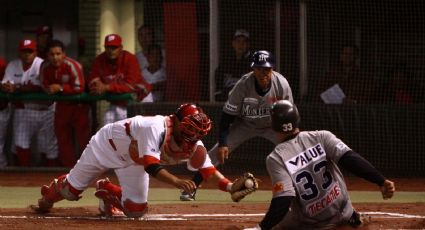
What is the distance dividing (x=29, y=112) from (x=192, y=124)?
659 centimetres

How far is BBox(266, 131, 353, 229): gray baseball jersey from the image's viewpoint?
22.6ft

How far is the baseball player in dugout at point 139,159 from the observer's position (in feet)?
26.3

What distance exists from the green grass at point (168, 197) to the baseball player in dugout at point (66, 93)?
1760mm

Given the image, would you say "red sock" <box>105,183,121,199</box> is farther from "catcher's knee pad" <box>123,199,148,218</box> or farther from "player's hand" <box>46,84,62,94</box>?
"player's hand" <box>46,84,62,94</box>

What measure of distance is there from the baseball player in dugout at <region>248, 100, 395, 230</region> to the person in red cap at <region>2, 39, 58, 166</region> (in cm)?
759

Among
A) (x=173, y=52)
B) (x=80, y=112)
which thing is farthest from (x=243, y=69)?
(x=80, y=112)

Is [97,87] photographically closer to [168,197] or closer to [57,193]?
[168,197]

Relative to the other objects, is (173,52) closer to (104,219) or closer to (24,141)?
(24,141)

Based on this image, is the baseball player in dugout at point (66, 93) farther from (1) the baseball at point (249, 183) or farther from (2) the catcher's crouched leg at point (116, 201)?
(1) the baseball at point (249, 183)

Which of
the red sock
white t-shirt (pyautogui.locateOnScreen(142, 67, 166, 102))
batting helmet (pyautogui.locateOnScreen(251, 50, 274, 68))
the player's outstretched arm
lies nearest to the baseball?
the player's outstretched arm

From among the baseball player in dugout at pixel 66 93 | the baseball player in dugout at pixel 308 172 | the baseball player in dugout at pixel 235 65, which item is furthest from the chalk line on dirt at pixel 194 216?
the baseball player in dugout at pixel 66 93

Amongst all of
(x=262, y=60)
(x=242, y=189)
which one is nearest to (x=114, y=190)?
(x=242, y=189)

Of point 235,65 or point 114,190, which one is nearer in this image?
point 114,190

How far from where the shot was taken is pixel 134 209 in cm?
866
